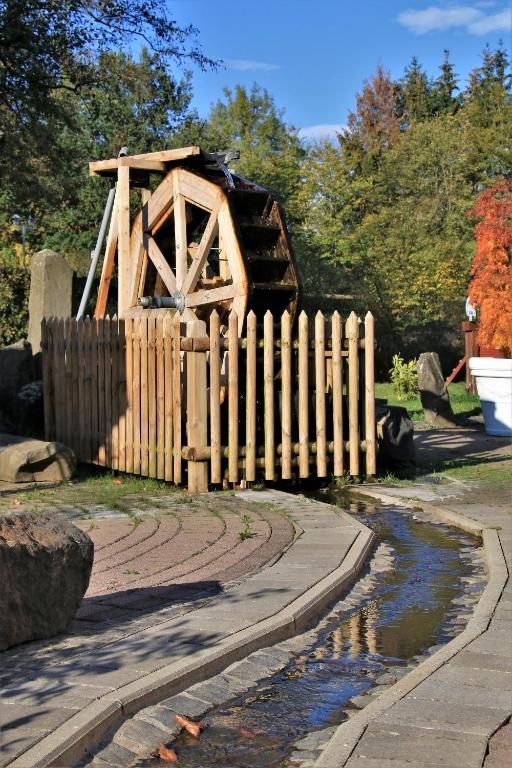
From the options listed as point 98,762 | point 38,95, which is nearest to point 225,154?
point 38,95

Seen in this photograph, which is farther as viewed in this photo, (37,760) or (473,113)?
(473,113)

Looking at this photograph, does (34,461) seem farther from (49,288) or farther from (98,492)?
(49,288)

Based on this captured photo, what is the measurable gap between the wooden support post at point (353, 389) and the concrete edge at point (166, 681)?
4.12 m

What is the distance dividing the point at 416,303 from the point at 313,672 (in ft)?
84.1

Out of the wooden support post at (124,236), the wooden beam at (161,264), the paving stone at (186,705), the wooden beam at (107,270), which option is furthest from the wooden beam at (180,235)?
the paving stone at (186,705)

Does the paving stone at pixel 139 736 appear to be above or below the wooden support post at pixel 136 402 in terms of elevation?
below

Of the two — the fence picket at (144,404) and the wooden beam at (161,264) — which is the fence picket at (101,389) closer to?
the fence picket at (144,404)

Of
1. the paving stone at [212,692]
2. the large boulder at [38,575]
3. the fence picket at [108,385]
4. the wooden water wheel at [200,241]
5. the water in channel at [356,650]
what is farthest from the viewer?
the wooden water wheel at [200,241]

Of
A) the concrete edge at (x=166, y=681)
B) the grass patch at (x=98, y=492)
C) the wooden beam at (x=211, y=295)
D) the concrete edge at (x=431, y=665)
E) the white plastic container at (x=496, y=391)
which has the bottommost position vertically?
the concrete edge at (x=431, y=665)

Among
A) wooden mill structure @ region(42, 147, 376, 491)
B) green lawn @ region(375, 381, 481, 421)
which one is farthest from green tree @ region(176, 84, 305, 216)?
wooden mill structure @ region(42, 147, 376, 491)

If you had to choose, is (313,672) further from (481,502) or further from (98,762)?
(481,502)

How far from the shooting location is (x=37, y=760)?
11.1ft

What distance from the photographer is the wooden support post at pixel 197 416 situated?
1024cm

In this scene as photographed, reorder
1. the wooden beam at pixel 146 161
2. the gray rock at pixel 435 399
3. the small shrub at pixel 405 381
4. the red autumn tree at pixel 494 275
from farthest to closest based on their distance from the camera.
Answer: the small shrub at pixel 405 381 < the red autumn tree at pixel 494 275 < the gray rock at pixel 435 399 < the wooden beam at pixel 146 161
